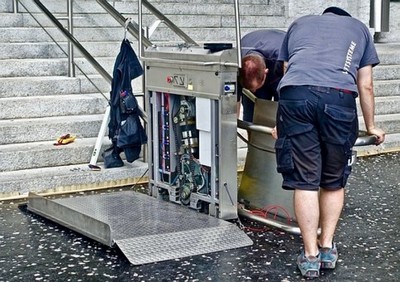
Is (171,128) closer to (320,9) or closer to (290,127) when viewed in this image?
(290,127)

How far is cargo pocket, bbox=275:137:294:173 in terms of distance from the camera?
4238 millimetres

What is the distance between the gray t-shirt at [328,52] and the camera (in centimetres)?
424

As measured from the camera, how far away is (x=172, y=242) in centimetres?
→ 464

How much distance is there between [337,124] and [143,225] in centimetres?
140

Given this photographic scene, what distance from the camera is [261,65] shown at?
5.06 m

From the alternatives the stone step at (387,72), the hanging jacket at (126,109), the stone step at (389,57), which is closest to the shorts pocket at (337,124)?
the hanging jacket at (126,109)

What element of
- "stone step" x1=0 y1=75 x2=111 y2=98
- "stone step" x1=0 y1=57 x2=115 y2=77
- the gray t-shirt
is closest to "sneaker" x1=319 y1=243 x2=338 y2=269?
the gray t-shirt

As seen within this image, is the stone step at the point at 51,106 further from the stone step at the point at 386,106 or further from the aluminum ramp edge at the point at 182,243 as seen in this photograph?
the stone step at the point at 386,106

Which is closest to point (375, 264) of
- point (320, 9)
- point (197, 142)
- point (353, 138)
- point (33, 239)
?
point (353, 138)

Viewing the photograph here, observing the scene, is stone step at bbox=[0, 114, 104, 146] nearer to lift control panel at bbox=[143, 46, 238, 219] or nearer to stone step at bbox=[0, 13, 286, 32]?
lift control panel at bbox=[143, 46, 238, 219]

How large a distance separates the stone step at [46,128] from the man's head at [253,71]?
1.99 metres

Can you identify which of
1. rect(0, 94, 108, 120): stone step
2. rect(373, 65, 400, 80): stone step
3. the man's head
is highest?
the man's head

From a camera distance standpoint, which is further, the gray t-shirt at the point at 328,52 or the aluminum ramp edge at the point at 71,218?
the aluminum ramp edge at the point at 71,218

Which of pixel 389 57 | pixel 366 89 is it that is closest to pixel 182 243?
pixel 366 89
